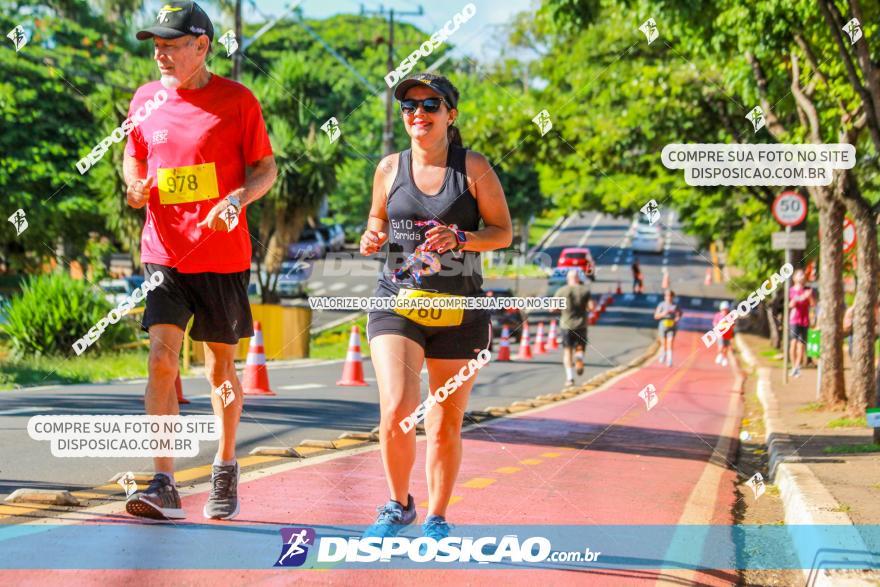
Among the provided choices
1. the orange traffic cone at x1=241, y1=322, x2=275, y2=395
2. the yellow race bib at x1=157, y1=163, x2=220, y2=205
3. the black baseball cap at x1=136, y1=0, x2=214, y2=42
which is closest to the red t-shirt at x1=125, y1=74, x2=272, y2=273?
the yellow race bib at x1=157, y1=163, x2=220, y2=205

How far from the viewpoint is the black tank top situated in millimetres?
5379

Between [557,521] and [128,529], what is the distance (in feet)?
7.04

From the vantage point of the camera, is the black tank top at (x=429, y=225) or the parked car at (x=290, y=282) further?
the parked car at (x=290, y=282)

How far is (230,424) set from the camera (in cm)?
591

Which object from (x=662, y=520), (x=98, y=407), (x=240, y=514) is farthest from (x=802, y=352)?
(x=240, y=514)

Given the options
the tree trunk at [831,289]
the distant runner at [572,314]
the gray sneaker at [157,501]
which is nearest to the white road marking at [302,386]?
the distant runner at [572,314]

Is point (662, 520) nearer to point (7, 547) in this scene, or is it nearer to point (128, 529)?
point (128, 529)

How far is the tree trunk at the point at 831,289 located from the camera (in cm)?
1580

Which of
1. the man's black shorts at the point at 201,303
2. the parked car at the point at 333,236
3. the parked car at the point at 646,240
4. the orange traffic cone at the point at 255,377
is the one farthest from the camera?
the parked car at the point at 646,240

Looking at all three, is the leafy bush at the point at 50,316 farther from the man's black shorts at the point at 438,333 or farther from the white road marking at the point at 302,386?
the man's black shorts at the point at 438,333

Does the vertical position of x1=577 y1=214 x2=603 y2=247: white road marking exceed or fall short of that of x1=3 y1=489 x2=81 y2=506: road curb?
it exceeds it

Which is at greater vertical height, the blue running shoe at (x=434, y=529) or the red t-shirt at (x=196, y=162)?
the red t-shirt at (x=196, y=162)

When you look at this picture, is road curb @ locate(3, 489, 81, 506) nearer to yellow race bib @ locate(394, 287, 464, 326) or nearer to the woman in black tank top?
the woman in black tank top

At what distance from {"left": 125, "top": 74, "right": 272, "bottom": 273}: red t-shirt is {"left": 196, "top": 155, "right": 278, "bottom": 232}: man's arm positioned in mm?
35
